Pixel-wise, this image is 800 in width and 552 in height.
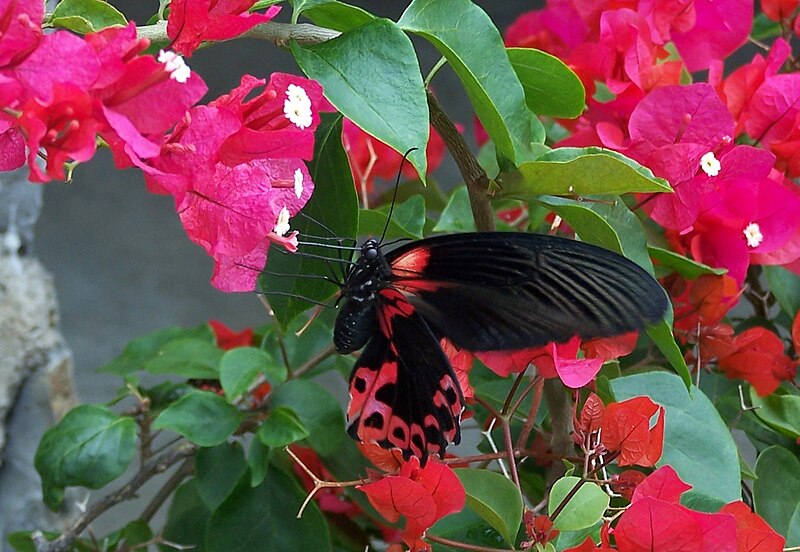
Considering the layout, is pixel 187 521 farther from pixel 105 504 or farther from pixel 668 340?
pixel 668 340

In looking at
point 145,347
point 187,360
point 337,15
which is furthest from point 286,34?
point 145,347

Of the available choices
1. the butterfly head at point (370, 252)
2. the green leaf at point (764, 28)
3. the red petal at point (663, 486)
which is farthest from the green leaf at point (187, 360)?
the green leaf at point (764, 28)

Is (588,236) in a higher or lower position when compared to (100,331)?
higher

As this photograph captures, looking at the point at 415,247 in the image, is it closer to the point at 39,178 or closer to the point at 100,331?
the point at 39,178

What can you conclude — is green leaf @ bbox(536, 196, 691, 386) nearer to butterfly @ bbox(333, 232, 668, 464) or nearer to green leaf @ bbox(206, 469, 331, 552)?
butterfly @ bbox(333, 232, 668, 464)

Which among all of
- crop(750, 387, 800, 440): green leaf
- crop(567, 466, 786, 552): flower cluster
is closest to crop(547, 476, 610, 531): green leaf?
crop(567, 466, 786, 552): flower cluster

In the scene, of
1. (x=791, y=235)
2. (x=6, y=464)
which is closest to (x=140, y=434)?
(x=6, y=464)

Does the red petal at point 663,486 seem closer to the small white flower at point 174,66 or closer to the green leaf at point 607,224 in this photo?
the green leaf at point 607,224
